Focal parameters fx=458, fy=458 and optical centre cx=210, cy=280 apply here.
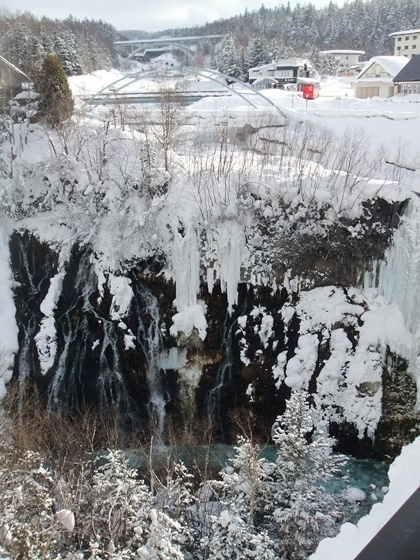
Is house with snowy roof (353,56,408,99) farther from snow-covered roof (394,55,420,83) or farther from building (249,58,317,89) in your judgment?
building (249,58,317,89)

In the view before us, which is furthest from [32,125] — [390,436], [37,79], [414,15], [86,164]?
[414,15]

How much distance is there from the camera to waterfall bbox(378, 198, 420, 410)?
11961 millimetres

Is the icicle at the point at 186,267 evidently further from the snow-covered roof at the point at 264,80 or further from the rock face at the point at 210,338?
the snow-covered roof at the point at 264,80

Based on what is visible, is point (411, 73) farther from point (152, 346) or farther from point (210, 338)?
point (152, 346)

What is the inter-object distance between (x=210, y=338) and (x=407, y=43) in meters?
49.2

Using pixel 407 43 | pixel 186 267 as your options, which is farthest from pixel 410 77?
pixel 186 267

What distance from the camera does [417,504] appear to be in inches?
196

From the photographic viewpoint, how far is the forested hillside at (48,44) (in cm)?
2120

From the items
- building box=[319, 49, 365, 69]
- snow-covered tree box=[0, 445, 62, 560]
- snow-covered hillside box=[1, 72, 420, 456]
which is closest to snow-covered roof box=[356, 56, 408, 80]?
building box=[319, 49, 365, 69]

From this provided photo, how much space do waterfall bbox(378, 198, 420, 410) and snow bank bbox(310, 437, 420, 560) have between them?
6.79m

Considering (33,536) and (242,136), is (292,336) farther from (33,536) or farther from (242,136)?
(242,136)

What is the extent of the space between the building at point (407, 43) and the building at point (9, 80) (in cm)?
4284

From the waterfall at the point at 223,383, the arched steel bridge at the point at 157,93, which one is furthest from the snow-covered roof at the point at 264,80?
the waterfall at the point at 223,383

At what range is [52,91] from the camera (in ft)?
54.3
